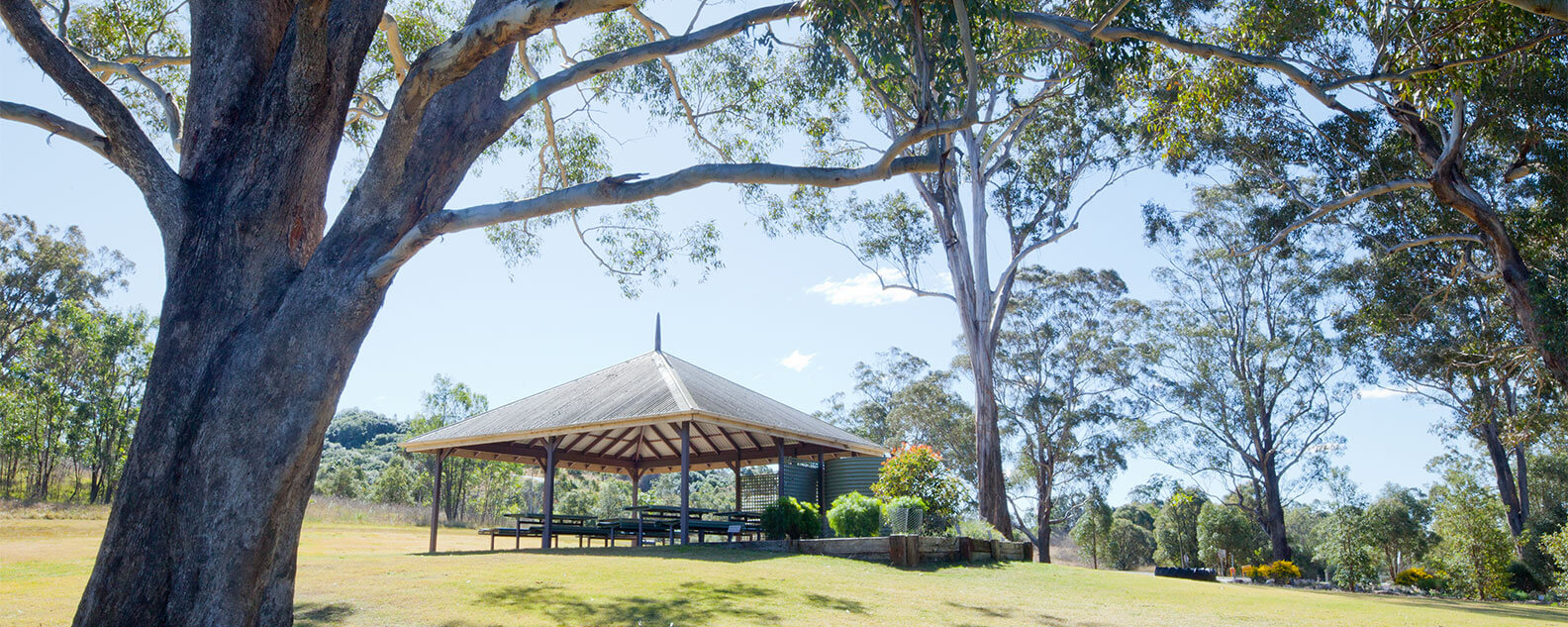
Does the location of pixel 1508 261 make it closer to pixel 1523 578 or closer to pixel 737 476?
pixel 737 476

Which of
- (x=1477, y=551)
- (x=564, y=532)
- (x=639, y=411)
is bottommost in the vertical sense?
(x=1477, y=551)

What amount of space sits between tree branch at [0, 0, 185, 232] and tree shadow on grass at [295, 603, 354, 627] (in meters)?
2.59

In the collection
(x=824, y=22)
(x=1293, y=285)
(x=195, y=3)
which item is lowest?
(x=195, y=3)

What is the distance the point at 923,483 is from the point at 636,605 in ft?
20.5

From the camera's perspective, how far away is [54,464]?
2870 cm

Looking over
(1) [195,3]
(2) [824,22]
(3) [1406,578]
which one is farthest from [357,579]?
(3) [1406,578]

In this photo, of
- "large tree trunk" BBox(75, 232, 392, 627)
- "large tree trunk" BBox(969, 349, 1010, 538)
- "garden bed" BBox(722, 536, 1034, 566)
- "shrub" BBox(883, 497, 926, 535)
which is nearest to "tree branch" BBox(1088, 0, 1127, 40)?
"large tree trunk" BBox(75, 232, 392, 627)

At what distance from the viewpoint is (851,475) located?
14.5 metres

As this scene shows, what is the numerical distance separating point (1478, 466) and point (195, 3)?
37329mm

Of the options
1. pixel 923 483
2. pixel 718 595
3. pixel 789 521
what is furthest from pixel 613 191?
pixel 923 483

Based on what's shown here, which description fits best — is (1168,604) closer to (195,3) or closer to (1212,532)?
(195,3)

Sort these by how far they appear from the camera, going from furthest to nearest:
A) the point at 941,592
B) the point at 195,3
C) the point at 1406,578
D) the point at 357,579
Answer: the point at 1406,578 < the point at 941,592 < the point at 357,579 < the point at 195,3

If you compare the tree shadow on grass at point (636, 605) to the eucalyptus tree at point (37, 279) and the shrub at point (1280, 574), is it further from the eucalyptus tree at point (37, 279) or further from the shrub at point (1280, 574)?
the eucalyptus tree at point (37, 279)

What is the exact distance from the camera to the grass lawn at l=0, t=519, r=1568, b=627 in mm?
5773
